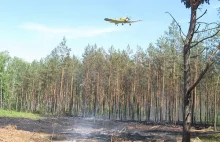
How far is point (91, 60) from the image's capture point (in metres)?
72.1

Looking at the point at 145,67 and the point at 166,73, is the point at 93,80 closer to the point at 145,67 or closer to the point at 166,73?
the point at 145,67

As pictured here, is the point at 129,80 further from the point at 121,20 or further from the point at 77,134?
the point at 121,20

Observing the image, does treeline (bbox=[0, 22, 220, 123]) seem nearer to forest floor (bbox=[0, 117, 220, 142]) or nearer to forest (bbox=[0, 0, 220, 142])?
forest (bbox=[0, 0, 220, 142])

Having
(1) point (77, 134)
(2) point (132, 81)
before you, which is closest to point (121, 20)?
(1) point (77, 134)

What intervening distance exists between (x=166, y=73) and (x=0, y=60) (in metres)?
57.9

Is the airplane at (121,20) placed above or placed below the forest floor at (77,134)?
above

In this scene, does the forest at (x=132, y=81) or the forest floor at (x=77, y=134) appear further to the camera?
the forest at (x=132, y=81)

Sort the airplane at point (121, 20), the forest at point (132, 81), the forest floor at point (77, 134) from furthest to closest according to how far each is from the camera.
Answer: the forest at point (132, 81) < the forest floor at point (77, 134) < the airplane at point (121, 20)

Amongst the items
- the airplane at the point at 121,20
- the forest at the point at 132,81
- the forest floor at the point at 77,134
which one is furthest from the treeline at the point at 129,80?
the airplane at the point at 121,20

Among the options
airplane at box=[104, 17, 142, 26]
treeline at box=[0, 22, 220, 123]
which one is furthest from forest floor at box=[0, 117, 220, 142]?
treeline at box=[0, 22, 220, 123]

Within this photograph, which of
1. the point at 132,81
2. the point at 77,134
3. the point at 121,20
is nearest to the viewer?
the point at 121,20

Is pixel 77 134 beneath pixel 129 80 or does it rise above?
beneath

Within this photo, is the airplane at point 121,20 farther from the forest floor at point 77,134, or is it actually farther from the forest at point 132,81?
the forest at point 132,81

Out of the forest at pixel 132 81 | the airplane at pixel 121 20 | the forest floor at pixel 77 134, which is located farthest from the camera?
the forest at pixel 132 81
